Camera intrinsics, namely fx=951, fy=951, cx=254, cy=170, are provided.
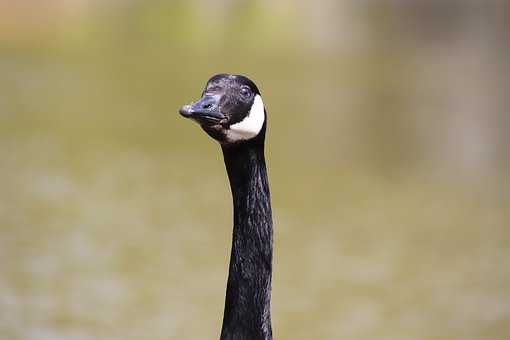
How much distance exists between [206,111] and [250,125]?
226 mm

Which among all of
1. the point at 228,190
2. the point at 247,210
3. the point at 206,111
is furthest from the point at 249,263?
the point at 228,190

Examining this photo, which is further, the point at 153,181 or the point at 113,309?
the point at 153,181

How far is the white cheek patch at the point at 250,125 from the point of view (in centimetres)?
307

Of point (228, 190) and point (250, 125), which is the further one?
point (228, 190)

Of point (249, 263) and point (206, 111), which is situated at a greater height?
point (206, 111)

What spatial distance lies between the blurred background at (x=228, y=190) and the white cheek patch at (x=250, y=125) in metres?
3.06

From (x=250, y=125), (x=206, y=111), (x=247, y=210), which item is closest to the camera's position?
A: (x=206, y=111)

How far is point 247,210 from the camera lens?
3.33m

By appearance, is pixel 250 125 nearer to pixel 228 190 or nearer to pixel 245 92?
pixel 245 92

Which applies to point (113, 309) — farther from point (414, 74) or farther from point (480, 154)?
point (414, 74)

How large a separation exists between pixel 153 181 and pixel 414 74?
28.2 ft

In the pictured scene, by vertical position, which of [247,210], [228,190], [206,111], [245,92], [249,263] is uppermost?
[228,190]

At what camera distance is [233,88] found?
10.2ft

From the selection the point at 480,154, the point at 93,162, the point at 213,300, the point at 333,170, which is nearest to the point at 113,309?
the point at 213,300
